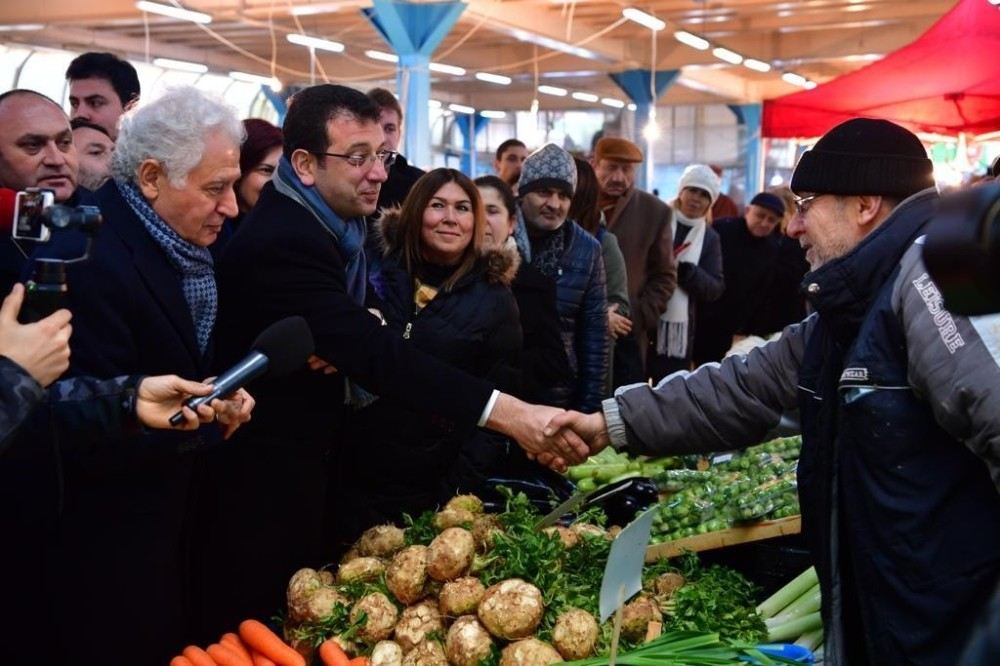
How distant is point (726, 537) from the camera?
3170 millimetres

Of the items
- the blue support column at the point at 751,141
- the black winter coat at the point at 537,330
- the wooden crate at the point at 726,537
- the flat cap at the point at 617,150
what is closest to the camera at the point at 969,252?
the wooden crate at the point at 726,537

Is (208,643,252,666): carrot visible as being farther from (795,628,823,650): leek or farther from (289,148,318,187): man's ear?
(795,628,823,650): leek

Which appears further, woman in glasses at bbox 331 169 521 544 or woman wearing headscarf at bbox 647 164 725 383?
woman wearing headscarf at bbox 647 164 725 383

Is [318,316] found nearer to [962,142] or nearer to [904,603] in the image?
[904,603]

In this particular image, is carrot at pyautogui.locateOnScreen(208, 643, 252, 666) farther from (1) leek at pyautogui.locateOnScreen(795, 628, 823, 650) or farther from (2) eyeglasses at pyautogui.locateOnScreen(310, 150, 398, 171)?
(1) leek at pyautogui.locateOnScreen(795, 628, 823, 650)

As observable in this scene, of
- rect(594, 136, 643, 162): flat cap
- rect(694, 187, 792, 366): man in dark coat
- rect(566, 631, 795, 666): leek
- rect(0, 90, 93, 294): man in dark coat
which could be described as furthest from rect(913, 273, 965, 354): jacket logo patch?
rect(694, 187, 792, 366): man in dark coat

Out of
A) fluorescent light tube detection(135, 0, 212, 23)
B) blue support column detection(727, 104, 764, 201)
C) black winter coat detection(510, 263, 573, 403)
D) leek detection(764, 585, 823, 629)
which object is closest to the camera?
leek detection(764, 585, 823, 629)

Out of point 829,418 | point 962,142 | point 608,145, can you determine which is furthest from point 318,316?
point 962,142

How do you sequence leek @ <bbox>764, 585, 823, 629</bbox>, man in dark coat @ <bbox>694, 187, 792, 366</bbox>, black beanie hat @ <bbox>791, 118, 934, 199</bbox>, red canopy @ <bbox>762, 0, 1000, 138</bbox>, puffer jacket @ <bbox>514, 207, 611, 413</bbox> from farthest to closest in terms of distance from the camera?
man in dark coat @ <bbox>694, 187, 792, 366</bbox> < red canopy @ <bbox>762, 0, 1000, 138</bbox> < puffer jacket @ <bbox>514, 207, 611, 413</bbox> < leek @ <bbox>764, 585, 823, 629</bbox> < black beanie hat @ <bbox>791, 118, 934, 199</bbox>

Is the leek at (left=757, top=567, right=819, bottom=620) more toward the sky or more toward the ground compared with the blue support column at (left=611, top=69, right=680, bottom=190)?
more toward the ground

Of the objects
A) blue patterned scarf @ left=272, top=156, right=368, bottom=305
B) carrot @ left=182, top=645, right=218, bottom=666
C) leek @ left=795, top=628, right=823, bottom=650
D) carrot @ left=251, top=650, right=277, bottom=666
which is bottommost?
leek @ left=795, top=628, right=823, bottom=650

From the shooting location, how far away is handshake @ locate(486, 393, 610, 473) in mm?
3020

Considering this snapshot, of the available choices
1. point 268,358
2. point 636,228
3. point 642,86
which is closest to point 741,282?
point 636,228

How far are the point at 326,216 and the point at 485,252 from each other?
2.88 feet
